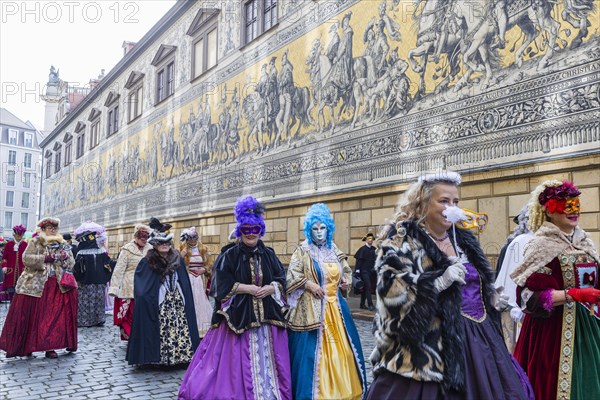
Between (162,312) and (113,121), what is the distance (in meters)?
25.7

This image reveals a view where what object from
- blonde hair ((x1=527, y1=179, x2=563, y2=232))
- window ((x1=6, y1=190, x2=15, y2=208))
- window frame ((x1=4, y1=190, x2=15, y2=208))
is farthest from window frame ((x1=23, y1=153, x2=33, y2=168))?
blonde hair ((x1=527, y1=179, x2=563, y2=232))

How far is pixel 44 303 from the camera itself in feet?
25.1

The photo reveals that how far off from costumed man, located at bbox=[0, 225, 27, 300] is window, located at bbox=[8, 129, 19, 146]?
58949 millimetres

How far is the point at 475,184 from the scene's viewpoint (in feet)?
30.1

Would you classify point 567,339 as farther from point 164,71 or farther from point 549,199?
point 164,71

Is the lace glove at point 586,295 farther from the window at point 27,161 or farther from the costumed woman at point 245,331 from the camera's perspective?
the window at point 27,161

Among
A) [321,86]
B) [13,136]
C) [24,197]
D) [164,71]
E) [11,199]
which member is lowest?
[321,86]

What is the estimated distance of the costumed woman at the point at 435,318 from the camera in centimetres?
274

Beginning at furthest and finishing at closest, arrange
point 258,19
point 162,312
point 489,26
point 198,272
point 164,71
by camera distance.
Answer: point 164,71
point 258,19
point 489,26
point 198,272
point 162,312

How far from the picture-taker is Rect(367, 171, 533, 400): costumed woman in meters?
2.74

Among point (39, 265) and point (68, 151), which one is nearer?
point (39, 265)

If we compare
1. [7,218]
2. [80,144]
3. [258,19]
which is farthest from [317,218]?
[7,218]

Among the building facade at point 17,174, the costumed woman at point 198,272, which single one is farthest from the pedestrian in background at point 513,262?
the building facade at point 17,174

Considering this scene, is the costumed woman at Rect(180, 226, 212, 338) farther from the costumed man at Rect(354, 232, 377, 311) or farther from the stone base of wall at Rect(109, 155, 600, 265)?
the costumed man at Rect(354, 232, 377, 311)
